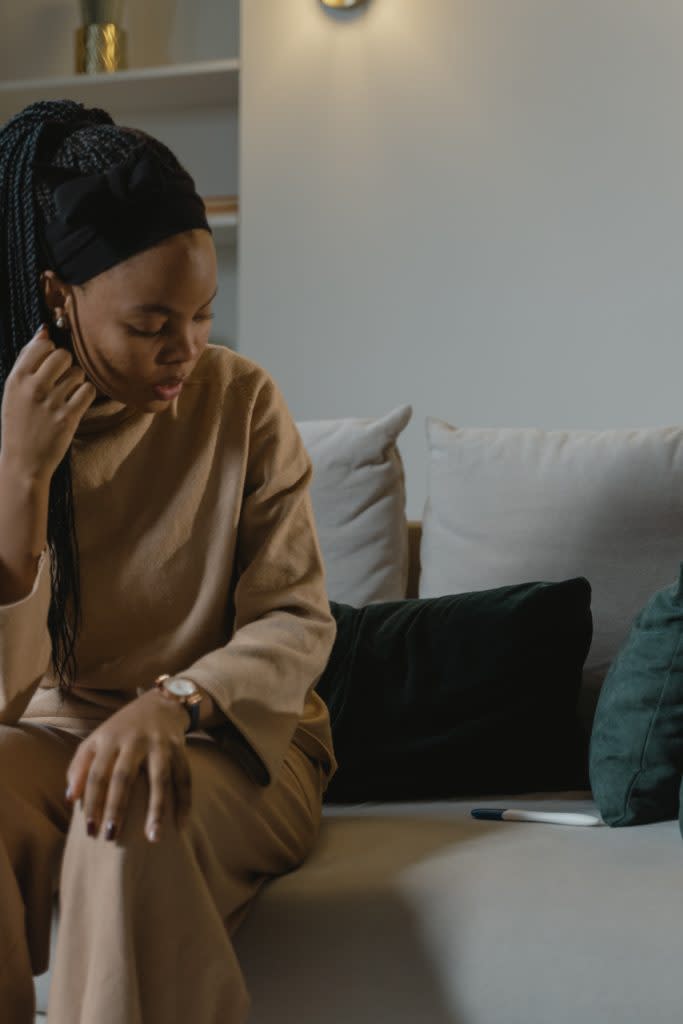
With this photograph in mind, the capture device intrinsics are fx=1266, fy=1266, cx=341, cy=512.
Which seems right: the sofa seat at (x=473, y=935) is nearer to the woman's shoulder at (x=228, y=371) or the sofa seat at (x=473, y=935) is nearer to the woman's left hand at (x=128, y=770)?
the woman's left hand at (x=128, y=770)

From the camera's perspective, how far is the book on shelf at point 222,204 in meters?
3.08

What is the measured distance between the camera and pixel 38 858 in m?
1.20

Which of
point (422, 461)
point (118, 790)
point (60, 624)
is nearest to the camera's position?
point (118, 790)

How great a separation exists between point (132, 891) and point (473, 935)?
368 mm

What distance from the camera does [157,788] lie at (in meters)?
1.03

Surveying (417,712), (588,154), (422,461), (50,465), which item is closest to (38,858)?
(50,465)

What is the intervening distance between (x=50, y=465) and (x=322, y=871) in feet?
1.69

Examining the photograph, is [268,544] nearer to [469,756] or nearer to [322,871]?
[322,871]

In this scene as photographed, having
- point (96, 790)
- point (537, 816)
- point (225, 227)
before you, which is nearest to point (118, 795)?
point (96, 790)

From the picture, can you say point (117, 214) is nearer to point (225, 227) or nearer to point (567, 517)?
point (567, 517)

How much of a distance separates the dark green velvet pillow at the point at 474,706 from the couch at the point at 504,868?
3cm

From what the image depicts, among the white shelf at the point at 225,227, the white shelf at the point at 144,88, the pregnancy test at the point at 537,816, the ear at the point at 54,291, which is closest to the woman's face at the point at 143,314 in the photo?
A: the ear at the point at 54,291

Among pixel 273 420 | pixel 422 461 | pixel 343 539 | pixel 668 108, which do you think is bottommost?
pixel 422 461

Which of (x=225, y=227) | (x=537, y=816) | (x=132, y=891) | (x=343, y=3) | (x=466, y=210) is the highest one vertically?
(x=343, y=3)
